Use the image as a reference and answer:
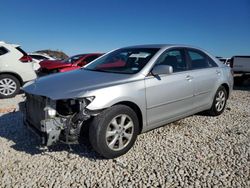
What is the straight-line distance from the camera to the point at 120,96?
3275 mm

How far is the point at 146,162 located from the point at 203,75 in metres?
2.25

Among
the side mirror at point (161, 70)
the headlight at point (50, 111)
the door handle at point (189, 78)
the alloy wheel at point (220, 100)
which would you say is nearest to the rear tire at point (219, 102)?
the alloy wheel at point (220, 100)

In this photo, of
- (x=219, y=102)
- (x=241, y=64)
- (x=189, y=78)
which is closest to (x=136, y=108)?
(x=189, y=78)

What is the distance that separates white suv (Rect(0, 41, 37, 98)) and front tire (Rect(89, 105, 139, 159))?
5.16 metres

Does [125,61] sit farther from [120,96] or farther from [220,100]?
[220,100]

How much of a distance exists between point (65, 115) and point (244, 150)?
2.68 m

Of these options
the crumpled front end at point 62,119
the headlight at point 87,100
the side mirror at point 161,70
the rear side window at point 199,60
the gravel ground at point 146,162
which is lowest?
the gravel ground at point 146,162

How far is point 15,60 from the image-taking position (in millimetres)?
7398

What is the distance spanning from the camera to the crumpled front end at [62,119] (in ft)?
10.1

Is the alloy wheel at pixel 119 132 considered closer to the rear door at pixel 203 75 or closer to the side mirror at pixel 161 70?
the side mirror at pixel 161 70

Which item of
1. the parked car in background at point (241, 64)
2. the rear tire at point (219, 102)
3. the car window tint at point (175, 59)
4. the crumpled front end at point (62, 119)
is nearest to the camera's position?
the crumpled front end at point (62, 119)

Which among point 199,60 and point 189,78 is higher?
point 199,60

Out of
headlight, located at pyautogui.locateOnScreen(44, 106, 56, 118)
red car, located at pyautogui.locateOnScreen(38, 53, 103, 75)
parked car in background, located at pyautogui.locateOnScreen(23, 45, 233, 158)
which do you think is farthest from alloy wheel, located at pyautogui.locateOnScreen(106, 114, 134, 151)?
red car, located at pyautogui.locateOnScreen(38, 53, 103, 75)

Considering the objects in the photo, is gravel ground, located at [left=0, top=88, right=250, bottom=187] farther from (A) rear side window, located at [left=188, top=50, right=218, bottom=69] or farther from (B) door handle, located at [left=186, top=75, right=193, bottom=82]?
(A) rear side window, located at [left=188, top=50, right=218, bottom=69]
